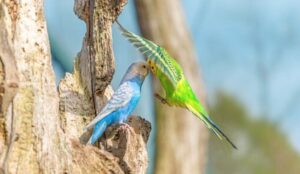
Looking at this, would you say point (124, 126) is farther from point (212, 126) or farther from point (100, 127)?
point (212, 126)

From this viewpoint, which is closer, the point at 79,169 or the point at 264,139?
the point at 79,169

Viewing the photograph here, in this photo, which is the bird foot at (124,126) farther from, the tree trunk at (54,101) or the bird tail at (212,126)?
the bird tail at (212,126)

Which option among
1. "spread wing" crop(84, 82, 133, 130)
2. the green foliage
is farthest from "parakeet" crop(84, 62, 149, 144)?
the green foliage

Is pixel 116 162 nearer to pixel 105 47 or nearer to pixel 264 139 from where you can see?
pixel 105 47

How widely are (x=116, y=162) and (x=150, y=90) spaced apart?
1791mm

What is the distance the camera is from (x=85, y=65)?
152 cm

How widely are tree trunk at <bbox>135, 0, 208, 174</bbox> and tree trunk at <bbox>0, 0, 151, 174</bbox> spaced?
1609 millimetres

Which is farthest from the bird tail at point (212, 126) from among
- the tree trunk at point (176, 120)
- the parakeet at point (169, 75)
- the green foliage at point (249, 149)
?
the green foliage at point (249, 149)

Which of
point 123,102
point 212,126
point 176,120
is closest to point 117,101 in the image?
point 123,102

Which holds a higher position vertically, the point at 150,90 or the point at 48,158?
the point at 150,90

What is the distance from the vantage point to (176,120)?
3152mm

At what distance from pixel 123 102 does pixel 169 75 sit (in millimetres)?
98

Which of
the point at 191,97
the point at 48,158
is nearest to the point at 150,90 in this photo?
the point at 191,97

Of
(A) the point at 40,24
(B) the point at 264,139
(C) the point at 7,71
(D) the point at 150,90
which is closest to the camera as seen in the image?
(C) the point at 7,71
